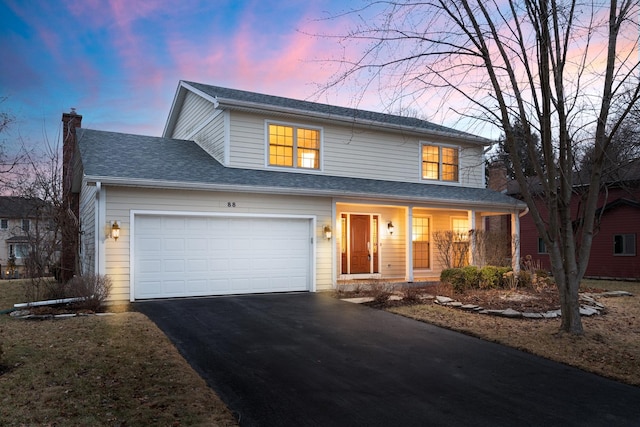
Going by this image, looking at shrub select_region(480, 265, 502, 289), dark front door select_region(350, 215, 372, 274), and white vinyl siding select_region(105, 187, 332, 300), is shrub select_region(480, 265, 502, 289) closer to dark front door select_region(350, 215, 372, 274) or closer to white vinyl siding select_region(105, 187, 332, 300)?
dark front door select_region(350, 215, 372, 274)

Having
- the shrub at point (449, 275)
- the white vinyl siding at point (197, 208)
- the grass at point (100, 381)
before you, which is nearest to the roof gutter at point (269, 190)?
the white vinyl siding at point (197, 208)

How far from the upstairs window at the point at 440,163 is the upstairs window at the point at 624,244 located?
26.4 ft

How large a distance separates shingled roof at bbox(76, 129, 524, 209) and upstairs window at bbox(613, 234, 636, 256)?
6.48 metres

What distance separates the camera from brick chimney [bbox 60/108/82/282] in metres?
14.5

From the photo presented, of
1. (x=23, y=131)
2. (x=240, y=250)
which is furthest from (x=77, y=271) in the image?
(x=240, y=250)

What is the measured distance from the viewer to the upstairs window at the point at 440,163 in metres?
17.1

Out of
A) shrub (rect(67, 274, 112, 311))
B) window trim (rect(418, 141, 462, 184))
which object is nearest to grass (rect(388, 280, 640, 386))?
shrub (rect(67, 274, 112, 311))

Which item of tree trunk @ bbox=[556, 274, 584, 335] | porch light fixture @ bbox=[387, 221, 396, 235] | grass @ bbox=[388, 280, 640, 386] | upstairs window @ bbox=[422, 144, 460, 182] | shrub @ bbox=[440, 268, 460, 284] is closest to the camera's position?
grass @ bbox=[388, 280, 640, 386]

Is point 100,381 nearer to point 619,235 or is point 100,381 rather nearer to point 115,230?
point 115,230

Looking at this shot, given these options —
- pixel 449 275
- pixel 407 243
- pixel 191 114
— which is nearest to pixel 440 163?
pixel 407 243

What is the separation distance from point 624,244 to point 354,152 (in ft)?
42.1

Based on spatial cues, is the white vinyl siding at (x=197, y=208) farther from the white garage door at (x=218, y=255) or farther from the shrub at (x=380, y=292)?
the shrub at (x=380, y=292)

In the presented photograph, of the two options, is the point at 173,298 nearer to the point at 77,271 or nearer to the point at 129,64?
the point at 77,271

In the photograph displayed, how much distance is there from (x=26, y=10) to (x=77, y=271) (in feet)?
24.5
